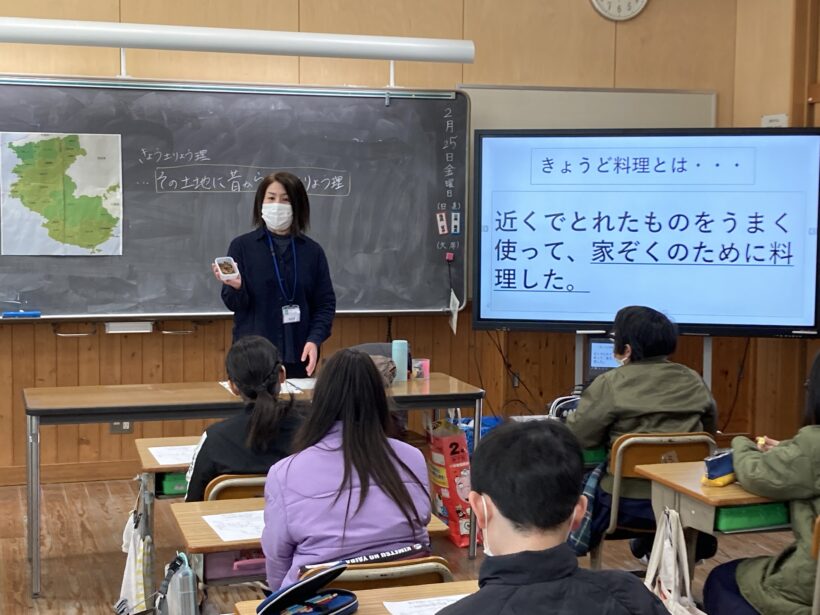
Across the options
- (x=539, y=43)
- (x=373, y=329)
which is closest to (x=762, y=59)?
(x=539, y=43)

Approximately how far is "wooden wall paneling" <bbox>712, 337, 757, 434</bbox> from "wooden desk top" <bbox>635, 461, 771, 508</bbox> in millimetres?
3416

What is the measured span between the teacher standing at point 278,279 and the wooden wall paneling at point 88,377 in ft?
4.68

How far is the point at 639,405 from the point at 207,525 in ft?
5.66

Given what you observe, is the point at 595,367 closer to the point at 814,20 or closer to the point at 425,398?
the point at 425,398

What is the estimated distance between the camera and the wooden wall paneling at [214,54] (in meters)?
5.71

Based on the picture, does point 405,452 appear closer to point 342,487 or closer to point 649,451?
point 342,487

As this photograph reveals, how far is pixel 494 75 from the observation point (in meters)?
6.30

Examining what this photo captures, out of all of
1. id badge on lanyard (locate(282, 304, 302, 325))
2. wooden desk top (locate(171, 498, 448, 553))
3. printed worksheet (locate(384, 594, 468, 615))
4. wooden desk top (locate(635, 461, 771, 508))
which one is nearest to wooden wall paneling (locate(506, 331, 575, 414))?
id badge on lanyard (locate(282, 304, 302, 325))

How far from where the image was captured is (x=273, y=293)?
15.3ft

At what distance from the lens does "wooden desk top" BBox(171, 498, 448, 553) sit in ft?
8.32

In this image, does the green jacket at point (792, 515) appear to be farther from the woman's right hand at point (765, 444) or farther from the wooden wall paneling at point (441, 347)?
Result: the wooden wall paneling at point (441, 347)

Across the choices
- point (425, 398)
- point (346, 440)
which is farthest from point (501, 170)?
point (346, 440)

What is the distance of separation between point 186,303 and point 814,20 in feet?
13.1

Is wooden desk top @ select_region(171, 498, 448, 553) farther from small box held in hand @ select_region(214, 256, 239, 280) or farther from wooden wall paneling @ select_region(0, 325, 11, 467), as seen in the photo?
wooden wall paneling @ select_region(0, 325, 11, 467)
